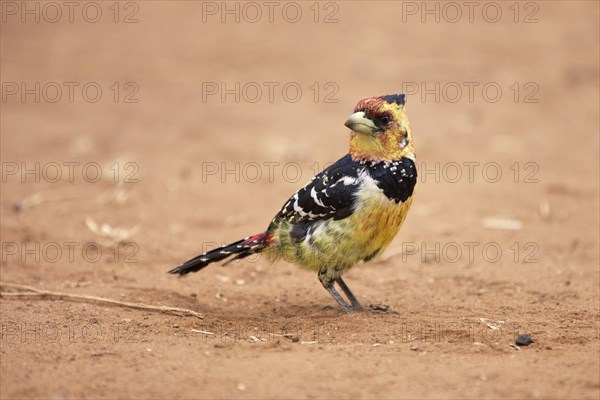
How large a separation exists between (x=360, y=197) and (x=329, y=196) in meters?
0.23

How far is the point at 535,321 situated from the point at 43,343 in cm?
293

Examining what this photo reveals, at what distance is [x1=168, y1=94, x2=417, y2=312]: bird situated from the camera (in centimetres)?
511

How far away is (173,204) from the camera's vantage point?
316 inches

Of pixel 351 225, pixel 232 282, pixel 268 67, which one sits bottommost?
pixel 232 282

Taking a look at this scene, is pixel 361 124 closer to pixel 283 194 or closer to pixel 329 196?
pixel 329 196

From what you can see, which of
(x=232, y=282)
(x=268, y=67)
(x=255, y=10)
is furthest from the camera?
(x=255, y=10)

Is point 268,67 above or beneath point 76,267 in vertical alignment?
above

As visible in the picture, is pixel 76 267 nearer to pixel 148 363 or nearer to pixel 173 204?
pixel 173 204

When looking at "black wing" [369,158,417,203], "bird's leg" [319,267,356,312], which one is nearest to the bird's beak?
"black wing" [369,158,417,203]

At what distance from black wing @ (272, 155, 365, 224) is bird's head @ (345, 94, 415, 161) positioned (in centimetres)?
11

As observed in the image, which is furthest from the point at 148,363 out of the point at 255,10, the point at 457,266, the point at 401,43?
the point at 255,10

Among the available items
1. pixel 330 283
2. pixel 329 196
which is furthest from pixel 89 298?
pixel 329 196

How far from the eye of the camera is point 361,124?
5.14 meters

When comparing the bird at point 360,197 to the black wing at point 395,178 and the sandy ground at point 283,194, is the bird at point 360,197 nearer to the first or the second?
the black wing at point 395,178
